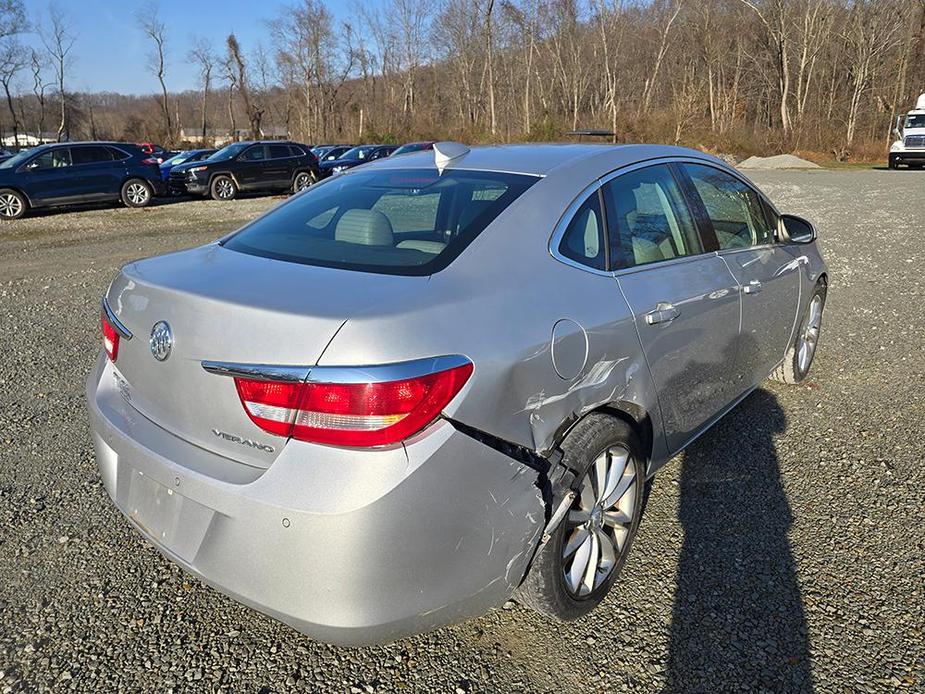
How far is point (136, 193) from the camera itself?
17.9 meters

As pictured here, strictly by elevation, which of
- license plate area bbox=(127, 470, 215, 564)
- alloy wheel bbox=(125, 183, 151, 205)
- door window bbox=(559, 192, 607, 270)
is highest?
door window bbox=(559, 192, 607, 270)

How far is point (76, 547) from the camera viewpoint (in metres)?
2.94

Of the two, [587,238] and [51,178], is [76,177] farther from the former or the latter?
[587,238]

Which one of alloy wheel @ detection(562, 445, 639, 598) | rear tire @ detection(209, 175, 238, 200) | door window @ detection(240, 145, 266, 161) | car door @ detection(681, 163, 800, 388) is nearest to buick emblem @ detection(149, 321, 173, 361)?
alloy wheel @ detection(562, 445, 639, 598)

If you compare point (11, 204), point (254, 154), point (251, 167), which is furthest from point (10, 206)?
point (254, 154)

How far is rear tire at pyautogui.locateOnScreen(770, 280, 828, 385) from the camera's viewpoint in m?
4.50

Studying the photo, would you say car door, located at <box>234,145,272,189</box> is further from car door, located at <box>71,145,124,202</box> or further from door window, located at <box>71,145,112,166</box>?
door window, located at <box>71,145,112,166</box>

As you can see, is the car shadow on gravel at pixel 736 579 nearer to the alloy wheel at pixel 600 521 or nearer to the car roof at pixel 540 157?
the alloy wheel at pixel 600 521

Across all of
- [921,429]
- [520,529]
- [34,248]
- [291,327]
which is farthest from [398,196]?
[34,248]

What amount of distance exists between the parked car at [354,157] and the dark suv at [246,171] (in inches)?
68.7

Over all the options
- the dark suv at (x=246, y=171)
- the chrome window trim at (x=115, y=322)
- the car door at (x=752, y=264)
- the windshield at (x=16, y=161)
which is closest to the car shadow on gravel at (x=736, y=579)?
the car door at (x=752, y=264)

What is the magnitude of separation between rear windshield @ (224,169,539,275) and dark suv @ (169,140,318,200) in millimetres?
17459

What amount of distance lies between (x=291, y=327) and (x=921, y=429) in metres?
3.89

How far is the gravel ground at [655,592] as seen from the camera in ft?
7.46
